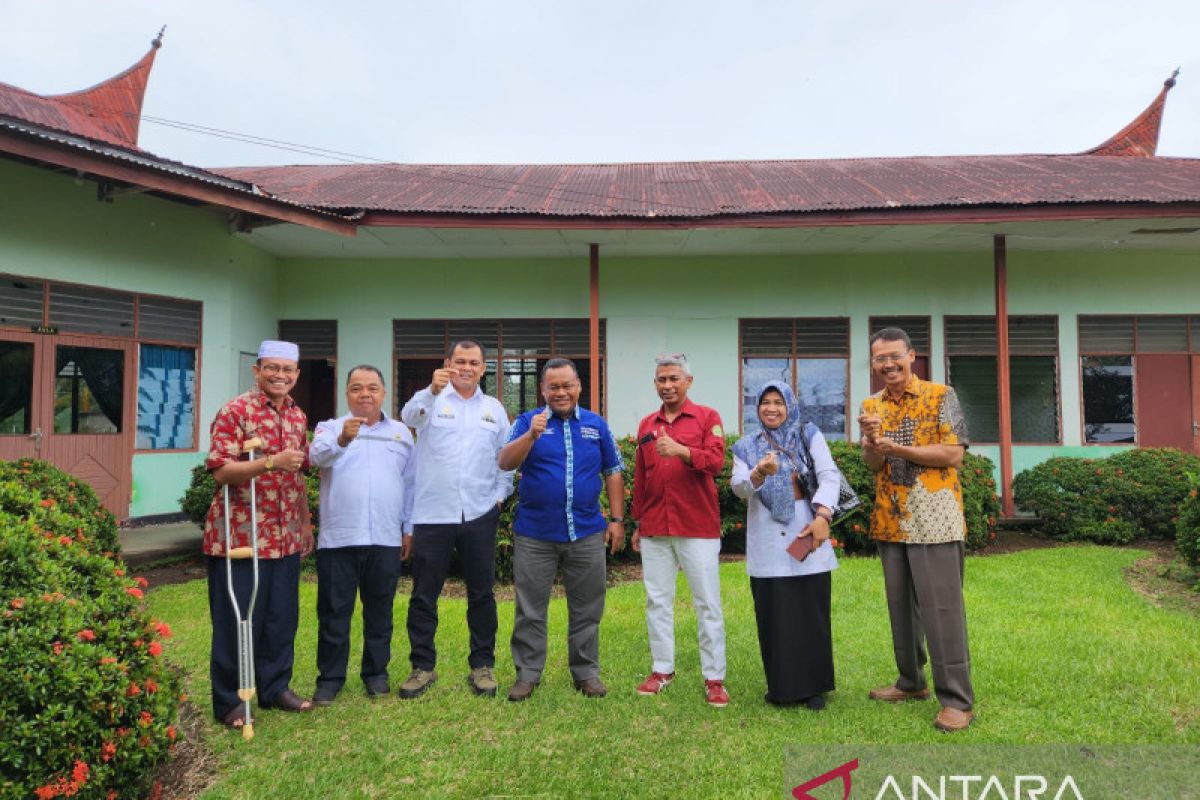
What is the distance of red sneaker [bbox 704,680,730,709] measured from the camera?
11.3 feet

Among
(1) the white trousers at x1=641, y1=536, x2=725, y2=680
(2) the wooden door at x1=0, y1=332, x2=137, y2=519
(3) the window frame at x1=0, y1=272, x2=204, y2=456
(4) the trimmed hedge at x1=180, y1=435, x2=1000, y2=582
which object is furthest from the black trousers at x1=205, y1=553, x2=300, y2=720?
(3) the window frame at x1=0, y1=272, x2=204, y2=456

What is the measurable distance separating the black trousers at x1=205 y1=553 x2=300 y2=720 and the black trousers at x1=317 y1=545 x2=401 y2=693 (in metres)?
0.15

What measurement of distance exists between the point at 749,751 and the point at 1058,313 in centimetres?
976

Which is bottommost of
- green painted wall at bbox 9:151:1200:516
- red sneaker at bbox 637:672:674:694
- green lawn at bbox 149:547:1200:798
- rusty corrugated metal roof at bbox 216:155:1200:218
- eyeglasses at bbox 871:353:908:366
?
green lawn at bbox 149:547:1200:798

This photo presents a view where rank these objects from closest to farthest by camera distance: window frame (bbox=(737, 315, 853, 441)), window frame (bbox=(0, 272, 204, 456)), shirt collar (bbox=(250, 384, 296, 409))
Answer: shirt collar (bbox=(250, 384, 296, 409)) → window frame (bbox=(0, 272, 204, 456)) → window frame (bbox=(737, 315, 853, 441))

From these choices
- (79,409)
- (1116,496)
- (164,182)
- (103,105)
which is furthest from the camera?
(103,105)

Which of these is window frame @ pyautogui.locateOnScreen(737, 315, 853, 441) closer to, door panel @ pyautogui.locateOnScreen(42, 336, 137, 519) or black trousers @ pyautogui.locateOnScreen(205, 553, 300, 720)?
black trousers @ pyautogui.locateOnScreen(205, 553, 300, 720)

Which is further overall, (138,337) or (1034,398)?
(1034,398)

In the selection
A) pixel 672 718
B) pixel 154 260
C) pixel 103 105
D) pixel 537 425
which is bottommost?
pixel 672 718

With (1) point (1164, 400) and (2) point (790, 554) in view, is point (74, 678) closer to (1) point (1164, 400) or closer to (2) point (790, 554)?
(2) point (790, 554)

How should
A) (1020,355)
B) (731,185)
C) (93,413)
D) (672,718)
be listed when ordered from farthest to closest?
(731,185) → (1020,355) → (93,413) → (672,718)

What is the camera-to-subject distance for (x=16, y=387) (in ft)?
24.8

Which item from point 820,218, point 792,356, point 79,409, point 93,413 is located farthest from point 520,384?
point 79,409

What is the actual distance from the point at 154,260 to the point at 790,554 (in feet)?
28.6
